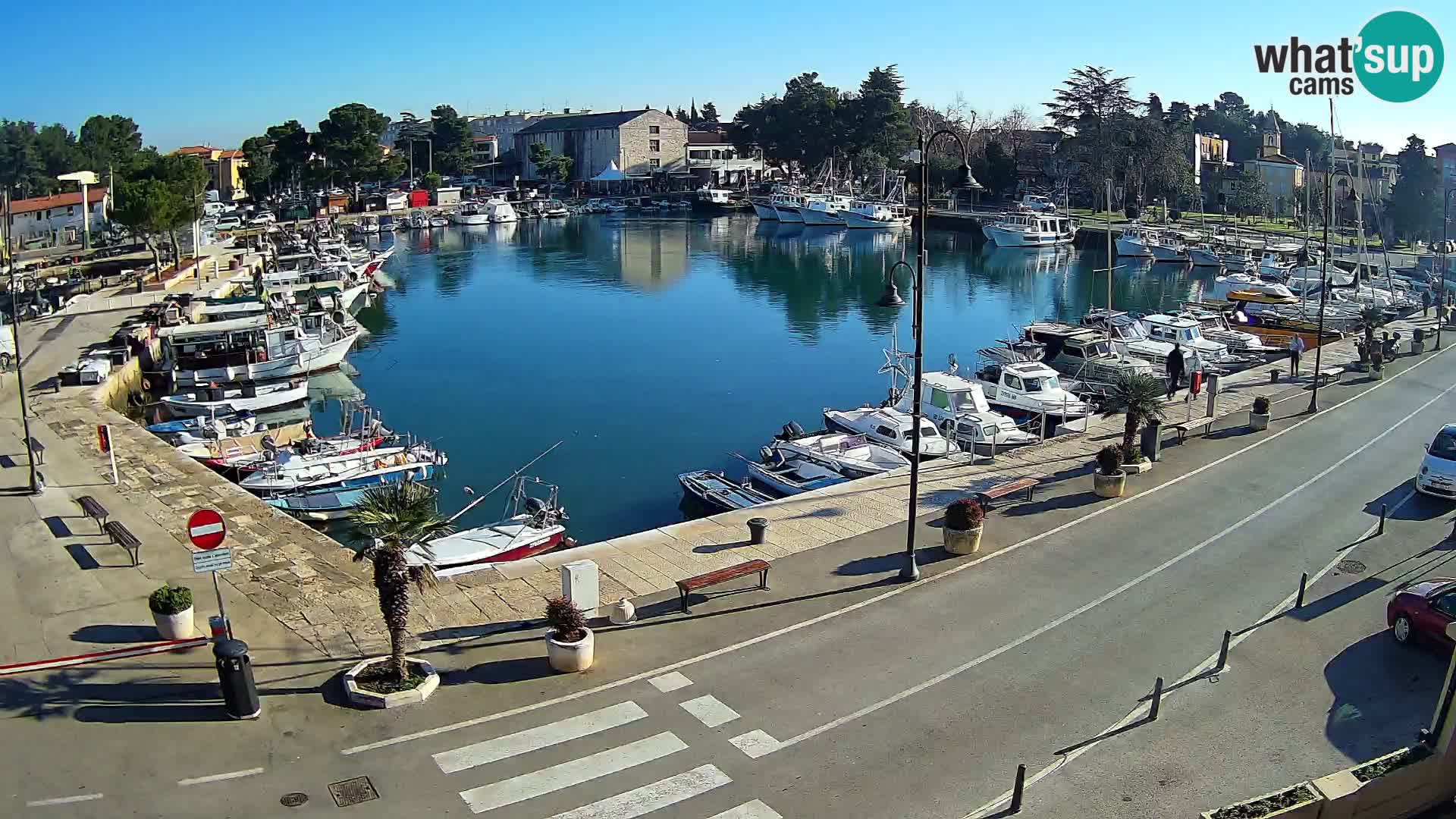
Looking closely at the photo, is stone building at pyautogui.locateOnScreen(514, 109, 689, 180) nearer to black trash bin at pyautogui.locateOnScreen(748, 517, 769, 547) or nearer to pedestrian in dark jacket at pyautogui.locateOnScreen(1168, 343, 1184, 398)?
pedestrian in dark jacket at pyautogui.locateOnScreen(1168, 343, 1184, 398)

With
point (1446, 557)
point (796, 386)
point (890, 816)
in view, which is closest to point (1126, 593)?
point (1446, 557)

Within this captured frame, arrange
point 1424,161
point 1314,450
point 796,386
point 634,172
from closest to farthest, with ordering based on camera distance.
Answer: point 1314,450 < point 796,386 < point 1424,161 < point 634,172

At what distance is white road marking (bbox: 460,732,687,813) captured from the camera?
11305 mm

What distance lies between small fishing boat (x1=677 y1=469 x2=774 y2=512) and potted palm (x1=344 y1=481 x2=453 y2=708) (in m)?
13.3

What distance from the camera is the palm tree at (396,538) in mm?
13148

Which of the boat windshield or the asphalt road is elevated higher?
the boat windshield

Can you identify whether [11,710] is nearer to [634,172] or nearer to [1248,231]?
[1248,231]

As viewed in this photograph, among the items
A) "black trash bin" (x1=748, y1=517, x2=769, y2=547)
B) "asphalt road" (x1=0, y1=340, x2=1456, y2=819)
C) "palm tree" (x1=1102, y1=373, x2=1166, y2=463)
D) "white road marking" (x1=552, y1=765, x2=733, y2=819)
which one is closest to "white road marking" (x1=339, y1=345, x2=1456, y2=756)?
"asphalt road" (x1=0, y1=340, x2=1456, y2=819)

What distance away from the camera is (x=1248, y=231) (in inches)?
3831

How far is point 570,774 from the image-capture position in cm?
1178

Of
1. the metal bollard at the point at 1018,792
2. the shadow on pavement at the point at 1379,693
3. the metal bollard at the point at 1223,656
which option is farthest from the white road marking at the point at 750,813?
the metal bollard at the point at 1223,656

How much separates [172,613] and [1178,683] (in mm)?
13462

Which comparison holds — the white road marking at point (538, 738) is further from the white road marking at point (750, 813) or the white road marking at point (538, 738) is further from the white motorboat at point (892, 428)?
the white motorboat at point (892, 428)

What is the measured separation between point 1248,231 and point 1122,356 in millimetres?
65913
